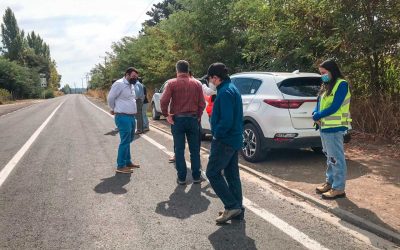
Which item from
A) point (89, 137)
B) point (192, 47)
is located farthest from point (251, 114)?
point (192, 47)

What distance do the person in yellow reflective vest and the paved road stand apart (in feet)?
2.12

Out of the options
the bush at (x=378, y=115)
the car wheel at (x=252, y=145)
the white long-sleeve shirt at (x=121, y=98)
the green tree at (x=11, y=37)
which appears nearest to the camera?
the white long-sleeve shirt at (x=121, y=98)

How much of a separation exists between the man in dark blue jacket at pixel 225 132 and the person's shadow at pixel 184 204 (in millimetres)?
535

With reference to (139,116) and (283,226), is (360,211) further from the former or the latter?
Result: (139,116)

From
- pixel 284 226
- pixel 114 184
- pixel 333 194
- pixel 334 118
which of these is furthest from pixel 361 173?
pixel 114 184

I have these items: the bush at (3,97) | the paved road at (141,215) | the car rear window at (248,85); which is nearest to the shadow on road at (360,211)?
the paved road at (141,215)

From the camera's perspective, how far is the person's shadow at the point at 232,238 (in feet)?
13.4

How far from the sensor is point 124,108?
7281mm

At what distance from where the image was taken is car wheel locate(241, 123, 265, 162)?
304 inches

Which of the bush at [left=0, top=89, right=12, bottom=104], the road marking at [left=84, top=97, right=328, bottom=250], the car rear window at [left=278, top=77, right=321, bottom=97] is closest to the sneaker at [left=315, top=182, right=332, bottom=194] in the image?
the road marking at [left=84, top=97, right=328, bottom=250]

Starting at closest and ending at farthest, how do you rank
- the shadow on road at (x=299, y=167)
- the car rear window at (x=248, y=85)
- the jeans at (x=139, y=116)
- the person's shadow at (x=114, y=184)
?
the person's shadow at (x=114, y=184) < the shadow on road at (x=299, y=167) < the car rear window at (x=248, y=85) < the jeans at (x=139, y=116)

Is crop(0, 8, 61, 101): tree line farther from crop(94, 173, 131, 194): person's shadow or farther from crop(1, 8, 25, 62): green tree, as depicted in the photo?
crop(94, 173, 131, 194): person's shadow

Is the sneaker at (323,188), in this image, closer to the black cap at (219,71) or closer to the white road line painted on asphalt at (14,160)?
the black cap at (219,71)

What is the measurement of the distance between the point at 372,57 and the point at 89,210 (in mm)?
7893
